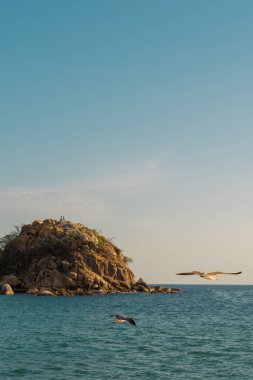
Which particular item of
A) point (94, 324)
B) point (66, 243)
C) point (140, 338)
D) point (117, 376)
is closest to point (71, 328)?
point (94, 324)

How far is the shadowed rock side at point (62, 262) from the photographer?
117 metres

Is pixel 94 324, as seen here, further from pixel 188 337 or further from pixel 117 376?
pixel 117 376

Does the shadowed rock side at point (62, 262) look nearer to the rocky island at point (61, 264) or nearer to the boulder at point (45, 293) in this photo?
the rocky island at point (61, 264)

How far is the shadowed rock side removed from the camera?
4616 inches

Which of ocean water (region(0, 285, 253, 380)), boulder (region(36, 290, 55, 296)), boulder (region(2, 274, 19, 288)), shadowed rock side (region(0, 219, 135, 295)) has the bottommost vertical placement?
ocean water (region(0, 285, 253, 380))

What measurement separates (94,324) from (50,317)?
895 cm

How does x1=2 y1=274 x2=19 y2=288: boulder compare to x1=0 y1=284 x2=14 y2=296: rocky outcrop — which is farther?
x1=2 y1=274 x2=19 y2=288: boulder

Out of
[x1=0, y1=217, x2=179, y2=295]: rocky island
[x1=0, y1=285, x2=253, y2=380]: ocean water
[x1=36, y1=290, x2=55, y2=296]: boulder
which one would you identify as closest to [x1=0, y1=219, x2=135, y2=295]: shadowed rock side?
[x1=0, y1=217, x2=179, y2=295]: rocky island

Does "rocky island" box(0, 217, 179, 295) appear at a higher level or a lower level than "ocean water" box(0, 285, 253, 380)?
higher

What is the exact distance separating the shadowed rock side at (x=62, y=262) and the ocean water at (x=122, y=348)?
5110 cm

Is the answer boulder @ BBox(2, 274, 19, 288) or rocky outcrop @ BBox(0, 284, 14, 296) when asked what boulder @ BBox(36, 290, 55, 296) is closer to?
rocky outcrop @ BBox(0, 284, 14, 296)

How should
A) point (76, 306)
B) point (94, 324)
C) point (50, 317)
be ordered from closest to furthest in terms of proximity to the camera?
point (94, 324)
point (50, 317)
point (76, 306)

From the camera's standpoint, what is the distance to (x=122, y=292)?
125 metres

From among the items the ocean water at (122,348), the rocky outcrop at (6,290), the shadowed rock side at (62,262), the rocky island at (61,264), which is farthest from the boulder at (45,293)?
the ocean water at (122,348)
